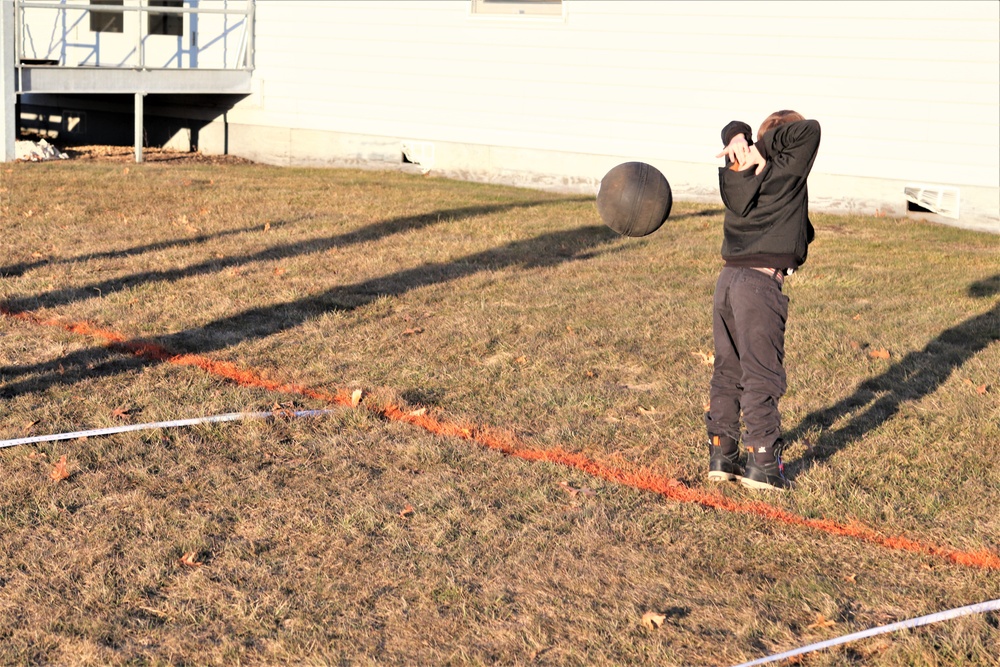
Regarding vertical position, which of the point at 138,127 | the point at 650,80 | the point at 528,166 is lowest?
the point at 528,166

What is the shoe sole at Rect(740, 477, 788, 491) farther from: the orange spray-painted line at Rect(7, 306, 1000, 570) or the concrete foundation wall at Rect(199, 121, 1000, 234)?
the concrete foundation wall at Rect(199, 121, 1000, 234)

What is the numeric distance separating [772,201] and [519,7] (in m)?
12.1

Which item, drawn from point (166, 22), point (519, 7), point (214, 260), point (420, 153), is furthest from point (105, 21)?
point (214, 260)

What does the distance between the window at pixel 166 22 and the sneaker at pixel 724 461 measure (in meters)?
16.8

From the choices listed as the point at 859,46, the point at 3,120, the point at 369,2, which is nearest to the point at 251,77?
the point at 369,2

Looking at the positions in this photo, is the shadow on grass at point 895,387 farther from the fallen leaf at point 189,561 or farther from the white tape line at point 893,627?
the fallen leaf at point 189,561

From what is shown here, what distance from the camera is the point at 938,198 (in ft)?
45.5

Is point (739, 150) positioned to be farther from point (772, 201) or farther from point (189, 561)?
point (189, 561)

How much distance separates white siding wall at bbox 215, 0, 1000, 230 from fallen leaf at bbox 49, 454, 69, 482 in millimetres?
11318

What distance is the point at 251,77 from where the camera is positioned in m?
19.2

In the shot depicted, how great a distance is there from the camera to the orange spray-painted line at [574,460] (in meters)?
4.63

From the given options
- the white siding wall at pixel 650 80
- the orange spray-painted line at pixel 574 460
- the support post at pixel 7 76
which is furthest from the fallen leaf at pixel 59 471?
the support post at pixel 7 76

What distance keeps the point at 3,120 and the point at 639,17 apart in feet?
30.4

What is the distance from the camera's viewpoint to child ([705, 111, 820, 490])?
5.13m
